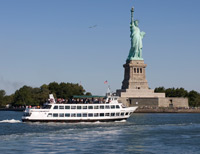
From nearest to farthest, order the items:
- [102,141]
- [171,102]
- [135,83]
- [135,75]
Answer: [102,141], [135,83], [135,75], [171,102]

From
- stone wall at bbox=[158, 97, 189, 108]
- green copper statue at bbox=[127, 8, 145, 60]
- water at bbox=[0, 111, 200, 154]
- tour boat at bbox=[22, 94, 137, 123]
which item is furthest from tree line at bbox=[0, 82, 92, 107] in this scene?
water at bbox=[0, 111, 200, 154]

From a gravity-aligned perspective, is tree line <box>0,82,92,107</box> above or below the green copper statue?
below

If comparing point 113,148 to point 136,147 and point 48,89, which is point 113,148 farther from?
point 48,89

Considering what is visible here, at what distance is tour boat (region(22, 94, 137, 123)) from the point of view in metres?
81.7

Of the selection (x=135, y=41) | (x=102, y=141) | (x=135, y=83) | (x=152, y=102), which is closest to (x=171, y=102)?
(x=152, y=102)

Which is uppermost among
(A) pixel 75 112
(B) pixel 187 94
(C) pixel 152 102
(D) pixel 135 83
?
(D) pixel 135 83

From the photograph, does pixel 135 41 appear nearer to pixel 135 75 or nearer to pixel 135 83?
pixel 135 75

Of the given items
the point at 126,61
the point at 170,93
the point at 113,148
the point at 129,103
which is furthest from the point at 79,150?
the point at 170,93

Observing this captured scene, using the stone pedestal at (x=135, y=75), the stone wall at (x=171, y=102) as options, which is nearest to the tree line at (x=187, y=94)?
the stone wall at (x=171, y=102)

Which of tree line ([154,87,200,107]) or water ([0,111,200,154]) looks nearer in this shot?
water ([0,111,200,154])

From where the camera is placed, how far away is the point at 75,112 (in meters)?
82.2

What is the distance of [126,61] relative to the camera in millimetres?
153875

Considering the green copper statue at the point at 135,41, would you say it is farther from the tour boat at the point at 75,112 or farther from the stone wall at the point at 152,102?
the tour boat at the point at 75,112

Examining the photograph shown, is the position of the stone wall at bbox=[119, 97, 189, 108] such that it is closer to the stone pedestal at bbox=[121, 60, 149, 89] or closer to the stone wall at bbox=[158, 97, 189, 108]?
the stone wall at bbox=[158, 97, 189, 108]
